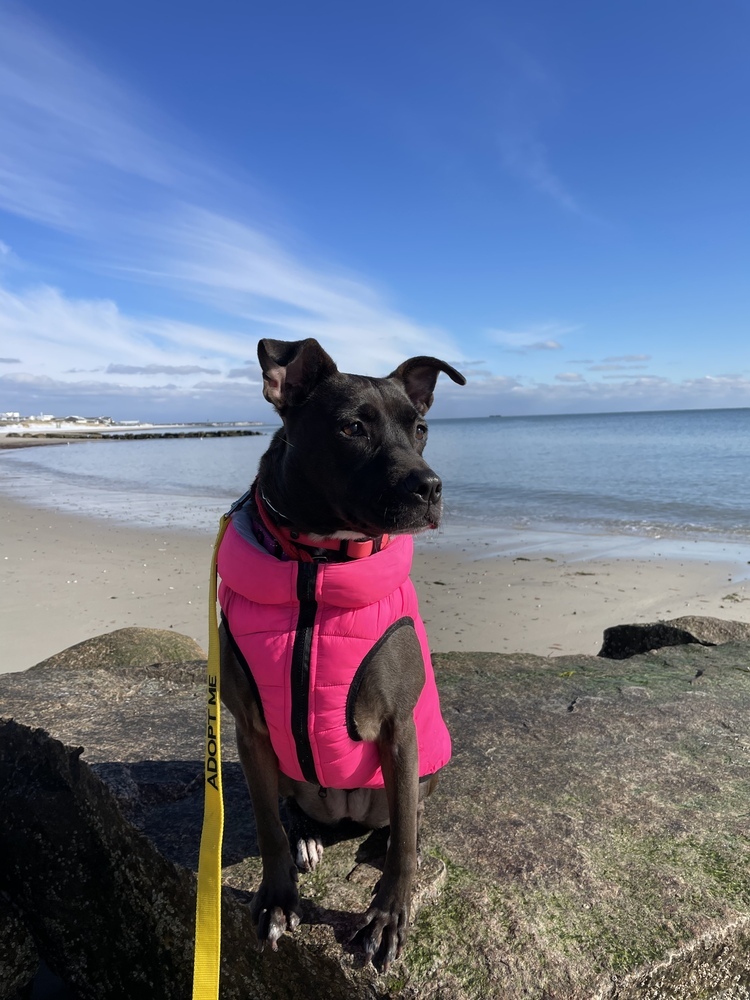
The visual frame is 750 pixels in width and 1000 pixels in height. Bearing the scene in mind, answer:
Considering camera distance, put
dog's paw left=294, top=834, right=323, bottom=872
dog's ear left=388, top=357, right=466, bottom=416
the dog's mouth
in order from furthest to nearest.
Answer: dog's ear left=388, top=357, right=466, bottom=416 → dog's paw left=294, top=834, right=323, bottom=872 → the dog's mouth

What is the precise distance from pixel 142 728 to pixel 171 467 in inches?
1455

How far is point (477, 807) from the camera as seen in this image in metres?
3.33

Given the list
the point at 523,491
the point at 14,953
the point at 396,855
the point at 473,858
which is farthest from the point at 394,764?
the point at 523,491

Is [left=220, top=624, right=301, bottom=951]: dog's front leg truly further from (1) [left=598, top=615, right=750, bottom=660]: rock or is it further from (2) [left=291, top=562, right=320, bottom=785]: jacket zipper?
(1) [left=598, top=615, right=750, bottom=660]: rock

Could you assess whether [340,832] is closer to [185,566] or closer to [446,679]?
[446,679]

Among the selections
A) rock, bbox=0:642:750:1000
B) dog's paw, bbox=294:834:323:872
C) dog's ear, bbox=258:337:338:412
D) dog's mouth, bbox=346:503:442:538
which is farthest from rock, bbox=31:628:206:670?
dog's mouth, bbox=346:503:442:538

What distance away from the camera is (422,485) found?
9.33ft

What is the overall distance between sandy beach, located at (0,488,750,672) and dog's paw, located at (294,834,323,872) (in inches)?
223

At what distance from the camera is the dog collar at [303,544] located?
2.84 meters

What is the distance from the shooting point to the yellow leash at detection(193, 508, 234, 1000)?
2.27 metres

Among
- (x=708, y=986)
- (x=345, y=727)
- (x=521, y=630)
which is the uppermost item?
(x=345, y=727)

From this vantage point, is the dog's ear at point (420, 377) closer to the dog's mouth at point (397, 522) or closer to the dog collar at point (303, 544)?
the dog's mouth at point (397, 522)

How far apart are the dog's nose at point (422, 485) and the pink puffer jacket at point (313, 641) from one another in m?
0.28

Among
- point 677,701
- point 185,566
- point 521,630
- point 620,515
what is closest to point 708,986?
point 677,701
